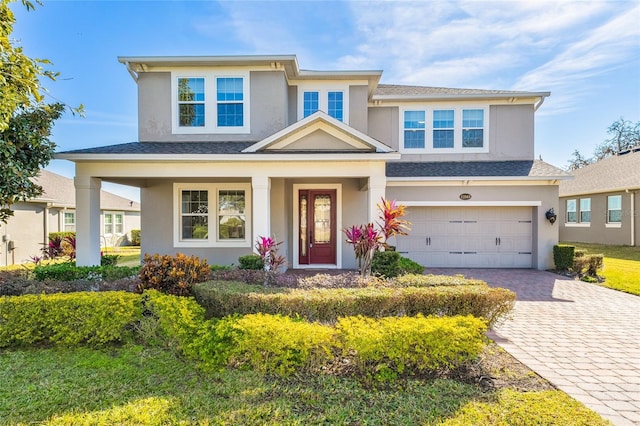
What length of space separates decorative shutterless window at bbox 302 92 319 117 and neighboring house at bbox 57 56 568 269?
3 cm

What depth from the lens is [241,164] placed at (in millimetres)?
8414

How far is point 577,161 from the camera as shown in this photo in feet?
137

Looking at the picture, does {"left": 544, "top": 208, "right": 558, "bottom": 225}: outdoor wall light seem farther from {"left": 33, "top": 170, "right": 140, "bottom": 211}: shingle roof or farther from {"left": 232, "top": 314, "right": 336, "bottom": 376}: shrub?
{"left": 33, "top": 170, "right": 140, "bottom": 211}: shingle roof

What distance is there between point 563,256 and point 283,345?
10889 millimetres

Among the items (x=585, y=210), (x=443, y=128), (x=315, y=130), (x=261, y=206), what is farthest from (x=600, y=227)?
(x=261, y=206)

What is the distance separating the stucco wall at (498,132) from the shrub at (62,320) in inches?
397

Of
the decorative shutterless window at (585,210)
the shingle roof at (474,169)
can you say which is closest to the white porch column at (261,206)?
the shingle roof at (474,169)

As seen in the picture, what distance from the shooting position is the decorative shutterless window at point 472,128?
12289mm

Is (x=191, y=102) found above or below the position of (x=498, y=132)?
above

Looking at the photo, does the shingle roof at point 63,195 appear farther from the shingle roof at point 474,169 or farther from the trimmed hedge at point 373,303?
the shingle roof at point 474,169

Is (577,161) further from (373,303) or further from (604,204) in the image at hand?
(373,303)

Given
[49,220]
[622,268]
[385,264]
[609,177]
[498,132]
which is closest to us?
[385,264]

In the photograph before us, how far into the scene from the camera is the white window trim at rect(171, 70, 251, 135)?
10203mm

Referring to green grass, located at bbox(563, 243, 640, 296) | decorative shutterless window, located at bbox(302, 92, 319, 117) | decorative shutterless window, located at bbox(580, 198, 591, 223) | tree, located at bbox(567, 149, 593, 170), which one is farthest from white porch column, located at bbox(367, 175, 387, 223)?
tree, located at bbox(567, 149, 593, 170)
